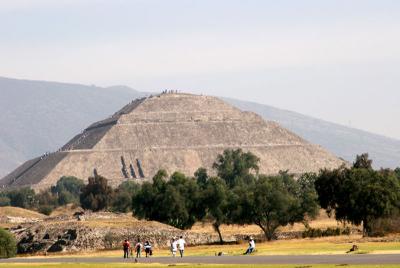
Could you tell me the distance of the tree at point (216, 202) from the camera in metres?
137

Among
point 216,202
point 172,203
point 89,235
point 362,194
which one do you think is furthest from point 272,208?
point 89,235

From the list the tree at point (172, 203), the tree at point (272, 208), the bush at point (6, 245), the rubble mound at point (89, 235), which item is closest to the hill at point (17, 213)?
the tree at point (172, 203)

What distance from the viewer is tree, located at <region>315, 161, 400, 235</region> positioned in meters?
122

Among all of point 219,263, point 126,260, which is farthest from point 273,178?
point 219,263

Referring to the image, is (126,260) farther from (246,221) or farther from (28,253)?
(246,221)

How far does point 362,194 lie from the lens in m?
124

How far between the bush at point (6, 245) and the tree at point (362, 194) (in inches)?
1425

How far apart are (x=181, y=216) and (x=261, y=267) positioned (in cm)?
7503

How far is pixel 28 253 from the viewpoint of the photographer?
115 metres

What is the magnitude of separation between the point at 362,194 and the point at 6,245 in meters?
40.5

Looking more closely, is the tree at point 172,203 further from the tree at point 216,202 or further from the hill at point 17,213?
the hill at point 17,213

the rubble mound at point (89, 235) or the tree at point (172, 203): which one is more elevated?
the tree at point (172, 203)

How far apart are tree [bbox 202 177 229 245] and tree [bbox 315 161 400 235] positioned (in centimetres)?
1216

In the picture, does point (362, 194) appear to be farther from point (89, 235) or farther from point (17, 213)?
point (17, 213)
